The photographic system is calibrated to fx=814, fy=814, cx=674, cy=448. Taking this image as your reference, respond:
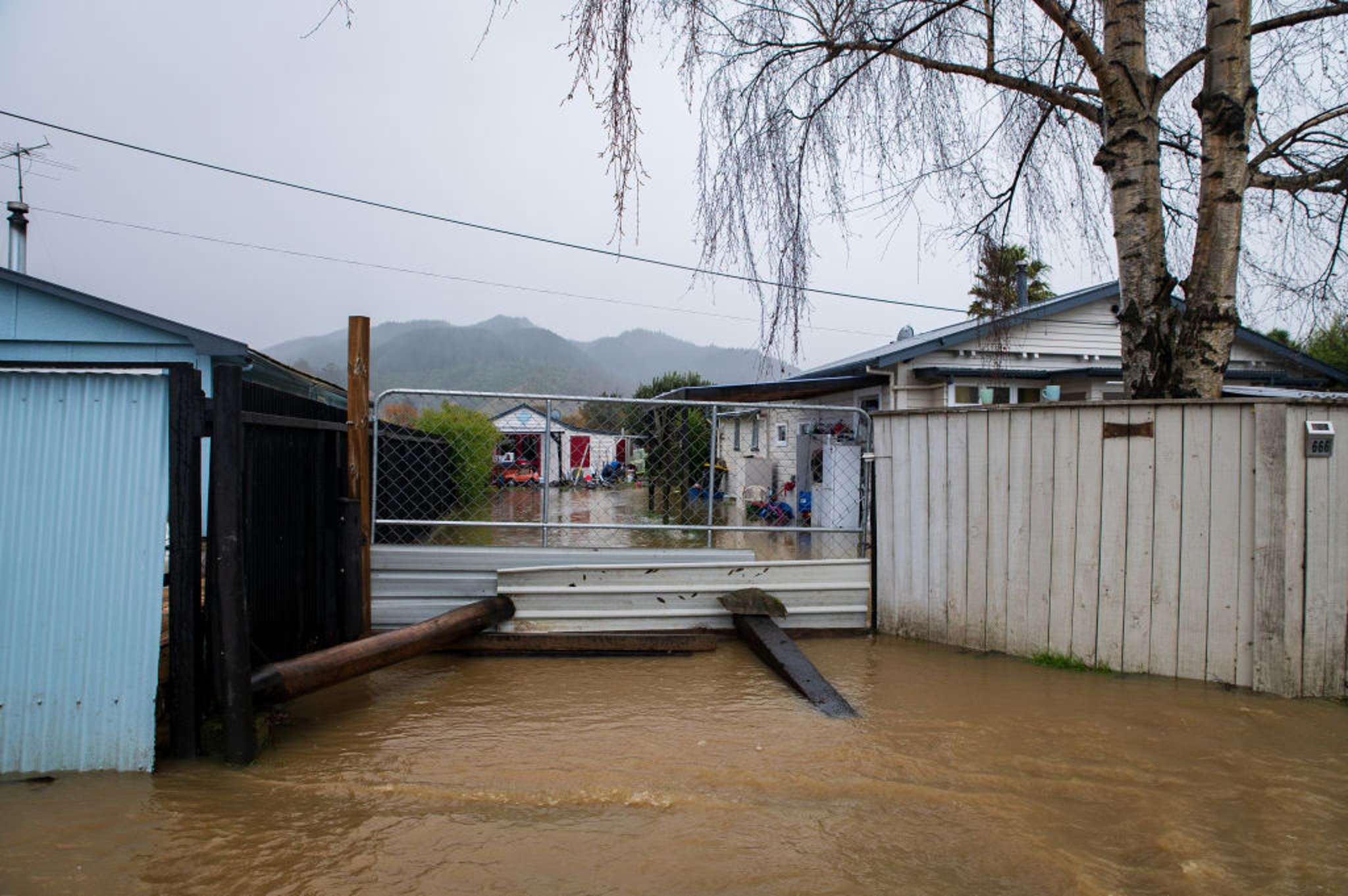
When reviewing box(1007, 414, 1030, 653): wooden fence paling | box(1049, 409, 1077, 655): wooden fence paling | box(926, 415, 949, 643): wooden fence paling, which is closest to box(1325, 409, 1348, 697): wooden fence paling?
box(1049, 409, 1077, 655): wooden fence paling

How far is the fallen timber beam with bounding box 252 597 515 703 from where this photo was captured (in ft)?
13.4

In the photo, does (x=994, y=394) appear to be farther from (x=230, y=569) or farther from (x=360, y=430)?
(x=230, y=569)

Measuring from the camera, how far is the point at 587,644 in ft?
19.9

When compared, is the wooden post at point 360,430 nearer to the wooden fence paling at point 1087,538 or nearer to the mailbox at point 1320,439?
the wooden fence paling at point 1087,538

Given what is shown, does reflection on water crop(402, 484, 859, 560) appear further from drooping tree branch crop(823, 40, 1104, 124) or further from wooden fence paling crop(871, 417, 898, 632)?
drooping tree branch crop(823, 40, 1104, 124)

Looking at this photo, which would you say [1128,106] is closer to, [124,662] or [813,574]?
[813,574]

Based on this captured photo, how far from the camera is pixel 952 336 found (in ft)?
44.9

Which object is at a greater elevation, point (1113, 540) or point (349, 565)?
point (1113, 540)

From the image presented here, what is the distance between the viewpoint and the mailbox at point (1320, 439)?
4840 mm

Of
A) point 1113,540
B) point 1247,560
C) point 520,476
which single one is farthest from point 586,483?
point 1247,560

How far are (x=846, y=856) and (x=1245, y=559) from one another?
3.54 meters

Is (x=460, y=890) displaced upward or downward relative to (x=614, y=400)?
downward

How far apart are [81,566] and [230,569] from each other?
60cm

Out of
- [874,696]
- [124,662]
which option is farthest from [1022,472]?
[124,662]
